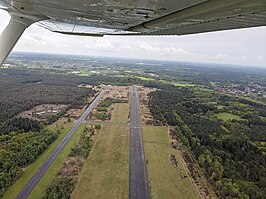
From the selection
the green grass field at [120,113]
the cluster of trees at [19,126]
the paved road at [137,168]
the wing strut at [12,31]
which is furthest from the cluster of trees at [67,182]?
the wing strut at [12,31]

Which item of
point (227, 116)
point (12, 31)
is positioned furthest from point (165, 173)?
point (227, 116)

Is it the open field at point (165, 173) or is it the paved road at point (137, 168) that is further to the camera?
the open field at point (165, 173)

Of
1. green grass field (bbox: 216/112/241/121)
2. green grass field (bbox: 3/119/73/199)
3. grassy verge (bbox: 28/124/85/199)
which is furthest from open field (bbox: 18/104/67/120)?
green grass field (bbox: 216/112/241/121)

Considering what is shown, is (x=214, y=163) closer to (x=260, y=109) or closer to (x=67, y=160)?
(x=67, y=160)

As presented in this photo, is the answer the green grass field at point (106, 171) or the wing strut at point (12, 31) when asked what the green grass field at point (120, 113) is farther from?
the wing strut at point (12, 31)

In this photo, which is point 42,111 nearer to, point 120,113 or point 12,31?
point 120,113

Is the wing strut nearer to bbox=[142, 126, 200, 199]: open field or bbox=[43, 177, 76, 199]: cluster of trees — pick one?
bbox=[43, 177, 76, 199]: cluster of trees
